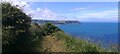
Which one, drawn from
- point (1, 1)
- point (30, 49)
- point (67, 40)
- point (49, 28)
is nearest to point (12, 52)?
point (30, 49)

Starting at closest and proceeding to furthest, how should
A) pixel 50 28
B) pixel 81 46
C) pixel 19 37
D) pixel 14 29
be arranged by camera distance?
pixel 14 29, pixel 19 37, pixel 81 46, pixel 50 28

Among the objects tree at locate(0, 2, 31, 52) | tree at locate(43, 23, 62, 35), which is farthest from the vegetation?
tree at locate(43, 23, 62, 35)

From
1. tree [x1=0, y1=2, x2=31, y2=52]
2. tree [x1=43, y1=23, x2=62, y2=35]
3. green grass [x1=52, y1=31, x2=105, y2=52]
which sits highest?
tree [x1=0, y1=2, x2=31, y2=52]

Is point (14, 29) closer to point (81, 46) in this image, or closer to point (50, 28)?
point (81, 46)

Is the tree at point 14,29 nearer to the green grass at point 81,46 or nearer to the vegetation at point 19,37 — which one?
the vegetation at point 19,37

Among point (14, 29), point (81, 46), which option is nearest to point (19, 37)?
point (14, 29)

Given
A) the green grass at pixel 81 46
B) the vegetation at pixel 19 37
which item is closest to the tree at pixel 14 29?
the vegetation at pixel 19 37

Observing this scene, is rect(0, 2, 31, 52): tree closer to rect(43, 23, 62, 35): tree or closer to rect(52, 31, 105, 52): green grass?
rect(52, 31, 105, 52): green grass

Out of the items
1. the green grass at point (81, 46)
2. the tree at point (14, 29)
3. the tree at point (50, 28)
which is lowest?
the tree at point (50, 28)
